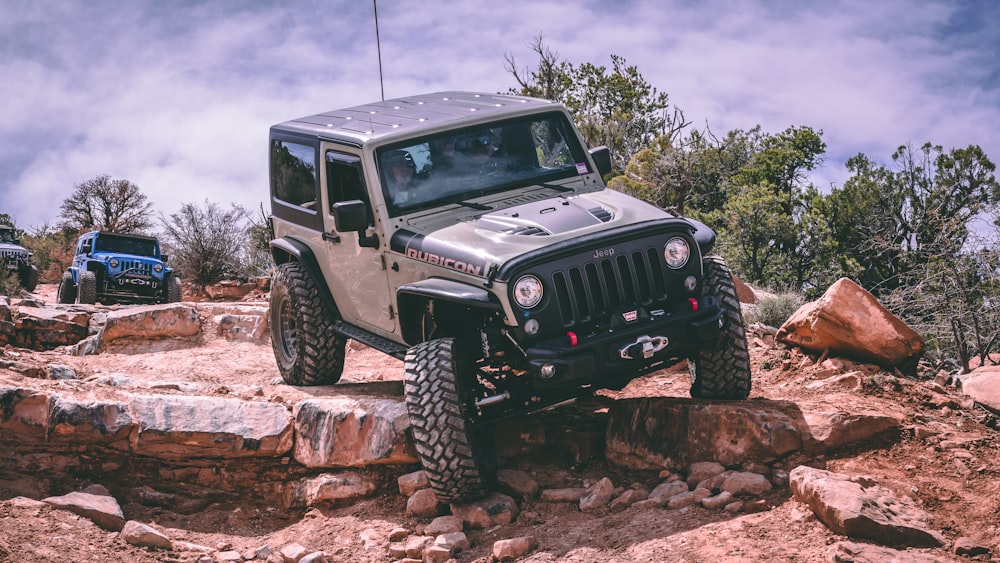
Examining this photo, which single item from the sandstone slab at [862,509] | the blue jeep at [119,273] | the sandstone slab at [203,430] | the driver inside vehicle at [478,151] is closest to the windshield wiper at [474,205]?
the driver inside vehicle at [478,151]

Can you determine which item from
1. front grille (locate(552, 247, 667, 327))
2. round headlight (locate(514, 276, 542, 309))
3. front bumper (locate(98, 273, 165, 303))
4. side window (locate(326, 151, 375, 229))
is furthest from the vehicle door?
front bumper (locate(98, 273, 165, 303))

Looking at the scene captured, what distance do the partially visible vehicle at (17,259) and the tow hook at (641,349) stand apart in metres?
21.2

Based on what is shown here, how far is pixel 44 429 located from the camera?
21.0 feet

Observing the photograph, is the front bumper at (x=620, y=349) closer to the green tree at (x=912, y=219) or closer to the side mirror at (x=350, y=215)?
the side mirror at (x=350, y=215)

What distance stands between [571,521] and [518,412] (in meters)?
0.69

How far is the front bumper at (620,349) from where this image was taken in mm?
5312

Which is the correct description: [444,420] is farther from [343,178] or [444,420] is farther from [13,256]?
[13,256]

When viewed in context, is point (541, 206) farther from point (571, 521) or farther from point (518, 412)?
point (571, 521)

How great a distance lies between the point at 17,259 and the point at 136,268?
6188mm

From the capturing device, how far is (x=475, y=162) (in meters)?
6.77

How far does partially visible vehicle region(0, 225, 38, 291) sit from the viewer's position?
23.6 m

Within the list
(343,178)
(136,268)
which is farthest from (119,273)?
(343,178)

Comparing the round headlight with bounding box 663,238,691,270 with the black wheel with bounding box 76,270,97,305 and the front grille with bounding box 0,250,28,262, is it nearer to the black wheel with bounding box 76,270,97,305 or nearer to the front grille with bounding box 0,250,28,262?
the black wheel with bounding box 76,270,97,305

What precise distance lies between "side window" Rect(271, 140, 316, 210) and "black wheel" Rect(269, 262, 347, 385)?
557 mm
